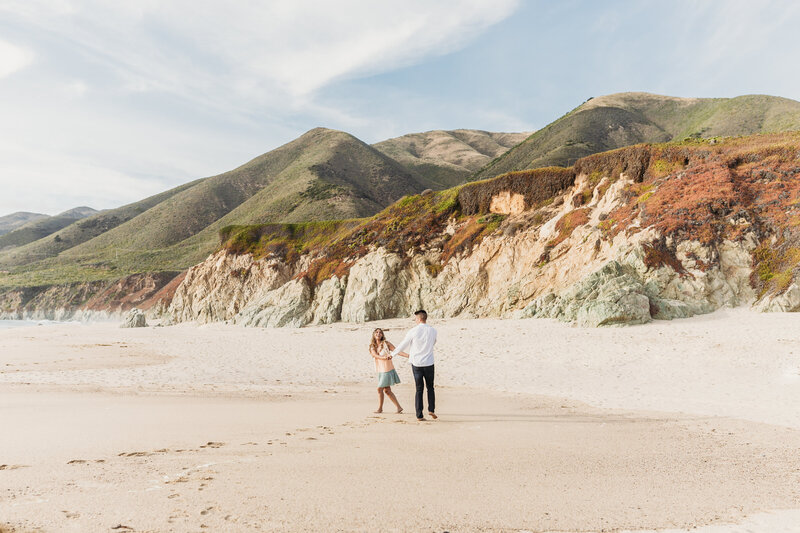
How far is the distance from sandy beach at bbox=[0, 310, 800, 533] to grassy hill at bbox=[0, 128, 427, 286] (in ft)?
228

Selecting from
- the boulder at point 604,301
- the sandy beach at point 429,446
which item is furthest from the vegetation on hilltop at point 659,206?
the sandy beach at point 429,446

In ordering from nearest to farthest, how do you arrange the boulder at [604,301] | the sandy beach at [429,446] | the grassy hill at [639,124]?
the sandy beach at [429,446] → the boulder at [604,301] → the grassy hill at [639,124]

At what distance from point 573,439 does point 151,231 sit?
111 meters

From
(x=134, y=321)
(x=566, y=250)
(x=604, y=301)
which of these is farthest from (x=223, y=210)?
(x=604, y=301)

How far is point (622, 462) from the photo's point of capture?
18.8 ft

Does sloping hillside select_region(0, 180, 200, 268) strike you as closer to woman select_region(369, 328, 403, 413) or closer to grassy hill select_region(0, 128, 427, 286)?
grassy hill select_region(0, 128, 427, 286)

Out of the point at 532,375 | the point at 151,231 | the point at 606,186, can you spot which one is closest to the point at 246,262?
the point at 606,186

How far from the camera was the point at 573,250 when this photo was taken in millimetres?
24719

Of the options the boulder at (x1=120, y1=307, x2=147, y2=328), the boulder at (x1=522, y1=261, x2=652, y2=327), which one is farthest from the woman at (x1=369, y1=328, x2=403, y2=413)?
the boulder at (x1=120, y1=307, x2=147, y2=328)

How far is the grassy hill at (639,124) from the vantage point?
85.3 m

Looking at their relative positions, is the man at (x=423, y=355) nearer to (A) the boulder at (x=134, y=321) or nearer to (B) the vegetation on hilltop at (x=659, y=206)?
(B) the vegetation on hilltop at (x=659, y=206)

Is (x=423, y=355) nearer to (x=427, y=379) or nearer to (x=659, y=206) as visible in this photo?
(x=427, y=379)

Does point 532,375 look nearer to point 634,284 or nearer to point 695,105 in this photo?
point 634,284

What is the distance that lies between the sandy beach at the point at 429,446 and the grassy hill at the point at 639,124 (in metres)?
71.2
